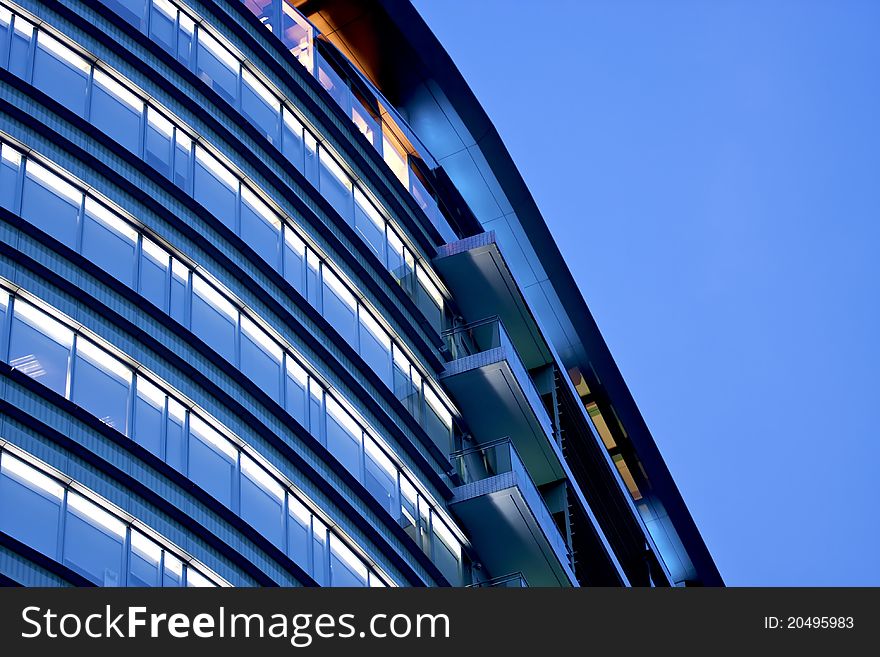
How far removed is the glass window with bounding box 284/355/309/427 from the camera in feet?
100

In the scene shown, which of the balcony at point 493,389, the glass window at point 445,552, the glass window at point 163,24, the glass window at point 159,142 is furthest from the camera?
the balcony at point 493,389

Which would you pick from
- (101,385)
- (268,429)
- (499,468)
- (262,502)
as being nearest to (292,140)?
(268,429)

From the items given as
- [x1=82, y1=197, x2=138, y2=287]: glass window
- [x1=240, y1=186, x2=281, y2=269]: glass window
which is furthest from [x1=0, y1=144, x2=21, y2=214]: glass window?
[x1=240, y1=186, x2=281, y2=269]: glass window

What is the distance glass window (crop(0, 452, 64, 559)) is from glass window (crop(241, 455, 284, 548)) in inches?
181

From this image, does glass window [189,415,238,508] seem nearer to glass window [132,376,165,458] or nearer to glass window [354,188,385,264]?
glass window [132,376,165,458]

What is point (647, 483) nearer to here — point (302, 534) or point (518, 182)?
point (518, 182)

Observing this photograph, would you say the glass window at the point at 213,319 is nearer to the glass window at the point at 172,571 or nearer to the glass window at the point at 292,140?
the glass window at the point at 172,571

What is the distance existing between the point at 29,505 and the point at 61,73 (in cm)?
938

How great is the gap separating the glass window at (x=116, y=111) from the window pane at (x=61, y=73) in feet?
0.99

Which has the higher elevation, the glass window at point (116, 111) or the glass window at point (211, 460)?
the glass window at point (116, 111)

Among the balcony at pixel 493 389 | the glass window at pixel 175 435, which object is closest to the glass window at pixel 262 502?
the glass window at pixel 175 435

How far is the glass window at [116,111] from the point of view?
29203mm

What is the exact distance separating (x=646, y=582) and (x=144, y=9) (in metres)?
32.4
